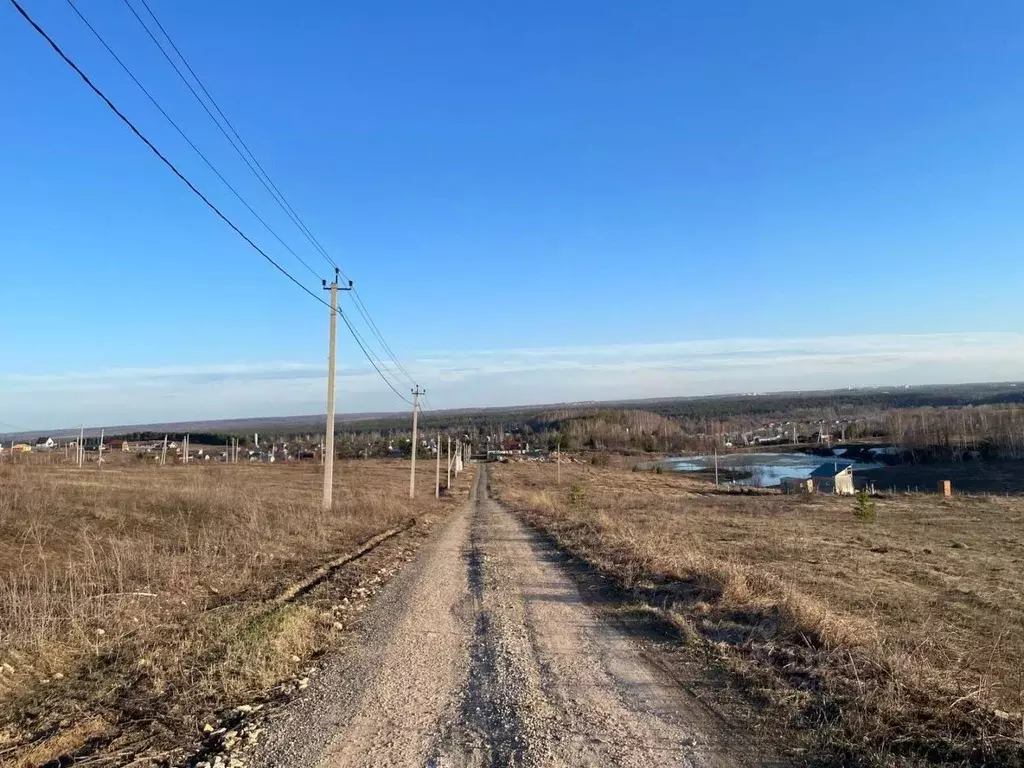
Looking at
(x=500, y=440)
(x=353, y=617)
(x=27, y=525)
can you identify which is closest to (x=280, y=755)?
(x=353, y=617)

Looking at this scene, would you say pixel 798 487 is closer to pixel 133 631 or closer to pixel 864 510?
pixel 864 510

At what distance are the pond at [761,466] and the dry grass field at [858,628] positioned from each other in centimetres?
6790

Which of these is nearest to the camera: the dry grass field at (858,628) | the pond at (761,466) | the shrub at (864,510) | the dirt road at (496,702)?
the dirt road at (496,702)

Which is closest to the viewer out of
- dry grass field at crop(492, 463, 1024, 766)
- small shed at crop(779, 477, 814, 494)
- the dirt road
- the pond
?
the dirt road

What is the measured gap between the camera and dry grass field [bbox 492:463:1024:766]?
15.8 feet

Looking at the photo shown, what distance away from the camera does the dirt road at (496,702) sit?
4.67 metres

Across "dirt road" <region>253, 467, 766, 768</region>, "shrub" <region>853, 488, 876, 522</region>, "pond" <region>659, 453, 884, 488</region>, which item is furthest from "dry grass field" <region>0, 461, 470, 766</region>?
"pond" <region>659, 453, 884, 488</region>

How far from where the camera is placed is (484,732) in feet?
16.5

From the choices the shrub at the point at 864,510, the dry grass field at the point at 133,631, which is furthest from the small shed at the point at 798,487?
the dry grass field at the point at 133,631

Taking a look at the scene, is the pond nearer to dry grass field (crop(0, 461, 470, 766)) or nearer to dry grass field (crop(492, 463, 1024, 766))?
dry grass field (crop(492, 463, 1024, 766))

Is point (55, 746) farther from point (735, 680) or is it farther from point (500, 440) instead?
point (500, 440)

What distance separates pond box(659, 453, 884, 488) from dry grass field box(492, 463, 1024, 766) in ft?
223

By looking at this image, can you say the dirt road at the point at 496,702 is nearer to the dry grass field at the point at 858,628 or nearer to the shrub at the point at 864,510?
the dry grass field at the point at 858,628

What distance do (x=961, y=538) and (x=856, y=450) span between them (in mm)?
118308
